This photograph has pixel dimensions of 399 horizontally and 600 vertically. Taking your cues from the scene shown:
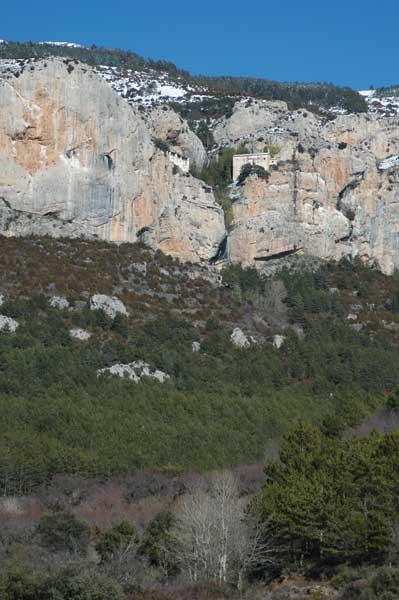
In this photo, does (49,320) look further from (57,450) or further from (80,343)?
(57,450)

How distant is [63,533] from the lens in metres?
37.9

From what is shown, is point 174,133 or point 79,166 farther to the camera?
point 174,133

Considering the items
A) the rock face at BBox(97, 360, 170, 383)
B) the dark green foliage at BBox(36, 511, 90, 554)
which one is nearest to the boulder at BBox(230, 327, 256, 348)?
the rock face at BBox(97, 360, 170, 383)

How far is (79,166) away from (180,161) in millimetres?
12698

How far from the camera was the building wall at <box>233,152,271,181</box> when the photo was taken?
262 ft

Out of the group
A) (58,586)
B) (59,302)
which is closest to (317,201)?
(59,302)

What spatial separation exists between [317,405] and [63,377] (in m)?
12.3

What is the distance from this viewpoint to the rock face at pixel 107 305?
62812mm

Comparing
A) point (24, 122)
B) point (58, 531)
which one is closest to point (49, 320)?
point (24, 122)

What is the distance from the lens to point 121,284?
67375 millimetres

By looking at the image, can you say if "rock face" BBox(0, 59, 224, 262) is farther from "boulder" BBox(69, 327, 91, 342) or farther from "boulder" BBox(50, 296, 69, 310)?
"boulder" BBox(69, 327, 91, 342)

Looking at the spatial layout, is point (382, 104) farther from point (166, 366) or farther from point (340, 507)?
point (340, 507)

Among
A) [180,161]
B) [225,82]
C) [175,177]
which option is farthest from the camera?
[225,82]

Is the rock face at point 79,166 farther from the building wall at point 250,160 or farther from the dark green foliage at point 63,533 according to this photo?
the dark green foliage at point 63,533
